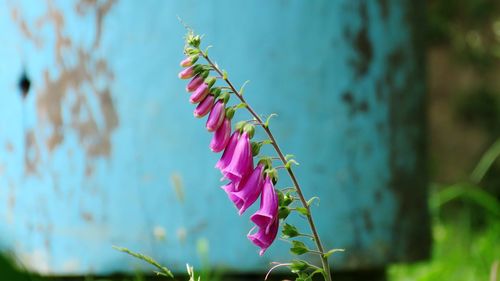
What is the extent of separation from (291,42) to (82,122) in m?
0.46

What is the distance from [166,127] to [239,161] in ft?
3.23

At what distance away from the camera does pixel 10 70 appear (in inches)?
70.0

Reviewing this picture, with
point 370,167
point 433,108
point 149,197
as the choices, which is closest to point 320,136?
point 370,167

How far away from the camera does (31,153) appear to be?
179 cm

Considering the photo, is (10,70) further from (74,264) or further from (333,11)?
(333,11)

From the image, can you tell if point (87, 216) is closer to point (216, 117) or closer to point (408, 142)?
point (408, 142)

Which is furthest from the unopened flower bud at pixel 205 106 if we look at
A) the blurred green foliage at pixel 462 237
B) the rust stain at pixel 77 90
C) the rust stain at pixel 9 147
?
the rust stain at pixel 9 147

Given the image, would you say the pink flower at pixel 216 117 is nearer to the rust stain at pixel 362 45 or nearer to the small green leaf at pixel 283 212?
the small green leaf at pixel 283 212

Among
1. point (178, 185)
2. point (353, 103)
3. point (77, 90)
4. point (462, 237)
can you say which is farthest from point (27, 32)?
point (462, 237)

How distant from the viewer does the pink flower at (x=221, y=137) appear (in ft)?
2.60

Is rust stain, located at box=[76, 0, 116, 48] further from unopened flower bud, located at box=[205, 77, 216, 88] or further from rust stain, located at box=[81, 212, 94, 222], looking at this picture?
unopened flower bud, located at box=[205, 77, 216, 88]

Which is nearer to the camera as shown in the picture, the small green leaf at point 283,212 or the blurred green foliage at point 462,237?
the small green leaf at point 283,212

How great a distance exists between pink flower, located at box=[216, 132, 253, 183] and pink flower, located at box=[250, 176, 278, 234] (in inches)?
1.0

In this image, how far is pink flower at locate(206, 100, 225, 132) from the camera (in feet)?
2.55
